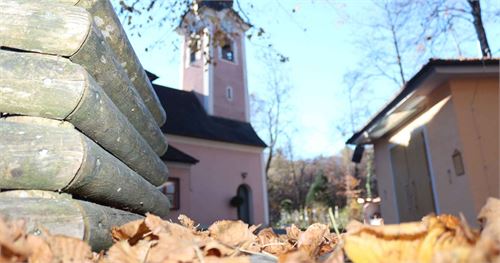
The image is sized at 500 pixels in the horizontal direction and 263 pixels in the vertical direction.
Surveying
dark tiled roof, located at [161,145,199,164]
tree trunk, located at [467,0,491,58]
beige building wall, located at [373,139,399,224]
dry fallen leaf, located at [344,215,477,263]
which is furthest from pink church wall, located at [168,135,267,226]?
dry fallen leaf, located at [344,215,477,263]

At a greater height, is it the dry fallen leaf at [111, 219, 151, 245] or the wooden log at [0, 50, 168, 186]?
the wooden log at [0, 50, 168, 186]

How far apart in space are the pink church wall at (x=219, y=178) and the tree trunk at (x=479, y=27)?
37.4ft

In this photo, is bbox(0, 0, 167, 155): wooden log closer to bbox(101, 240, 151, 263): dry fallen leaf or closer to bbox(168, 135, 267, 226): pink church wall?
bbox(101, 240, 151, 263): dry fallen leaf

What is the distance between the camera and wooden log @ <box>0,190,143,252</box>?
3.36ft

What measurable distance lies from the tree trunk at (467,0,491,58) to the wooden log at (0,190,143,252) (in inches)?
532

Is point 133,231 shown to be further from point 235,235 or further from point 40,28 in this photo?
point 40,28

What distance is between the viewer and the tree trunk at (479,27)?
12.6m

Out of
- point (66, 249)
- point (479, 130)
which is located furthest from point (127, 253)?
point (479, 130)

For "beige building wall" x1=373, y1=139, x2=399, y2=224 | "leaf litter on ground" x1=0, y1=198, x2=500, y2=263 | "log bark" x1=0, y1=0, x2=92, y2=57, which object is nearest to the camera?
"leaf litter on ground" x1=0, y1=198, x2=500, y2=263

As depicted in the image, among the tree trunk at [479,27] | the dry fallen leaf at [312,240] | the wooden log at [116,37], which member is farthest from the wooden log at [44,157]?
the tree trunk at [479,27]

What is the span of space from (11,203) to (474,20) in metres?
14.2

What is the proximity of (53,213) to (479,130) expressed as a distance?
739cm

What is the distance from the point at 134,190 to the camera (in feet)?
6.27

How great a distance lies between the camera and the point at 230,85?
23.5 metres
